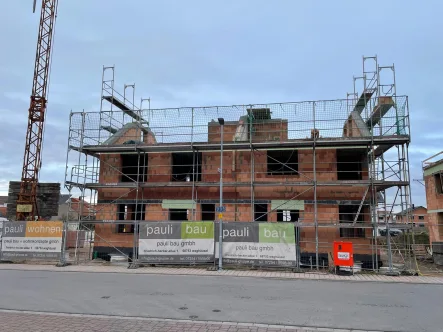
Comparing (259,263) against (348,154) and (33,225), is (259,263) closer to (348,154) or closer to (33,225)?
(348,154)

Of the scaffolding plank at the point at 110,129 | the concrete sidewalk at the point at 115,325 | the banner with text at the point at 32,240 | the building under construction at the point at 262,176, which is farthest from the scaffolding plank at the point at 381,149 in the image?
the banner with text at the point at 32,240

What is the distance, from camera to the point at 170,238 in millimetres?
16672

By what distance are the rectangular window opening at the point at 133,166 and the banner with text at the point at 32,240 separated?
15.6 feet

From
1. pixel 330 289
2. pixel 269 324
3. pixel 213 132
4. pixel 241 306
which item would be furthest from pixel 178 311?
pixel 213 132

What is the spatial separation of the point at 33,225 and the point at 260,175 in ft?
38.0

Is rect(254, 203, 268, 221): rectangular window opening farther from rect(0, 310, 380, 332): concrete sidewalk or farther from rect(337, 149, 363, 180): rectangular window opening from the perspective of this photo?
rect(0, 310, 380, 332): concrete sidewalk

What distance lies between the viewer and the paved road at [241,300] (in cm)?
764

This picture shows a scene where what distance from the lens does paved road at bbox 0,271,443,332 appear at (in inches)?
301

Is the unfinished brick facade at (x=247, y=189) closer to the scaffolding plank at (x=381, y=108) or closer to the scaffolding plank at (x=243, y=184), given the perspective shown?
the scaffolding plank at (x=243, y=184)

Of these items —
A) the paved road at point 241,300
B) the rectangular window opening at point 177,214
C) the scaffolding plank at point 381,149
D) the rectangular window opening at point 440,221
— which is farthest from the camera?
the rectangular window opening at point 440,221

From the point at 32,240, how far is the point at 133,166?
20.3 ft

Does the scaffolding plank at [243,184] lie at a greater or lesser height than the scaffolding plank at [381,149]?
lesser

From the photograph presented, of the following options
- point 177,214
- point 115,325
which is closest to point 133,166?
point 177,214

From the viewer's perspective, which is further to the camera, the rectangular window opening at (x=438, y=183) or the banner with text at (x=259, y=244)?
the rectangular window opening at (x=438, y=183)
